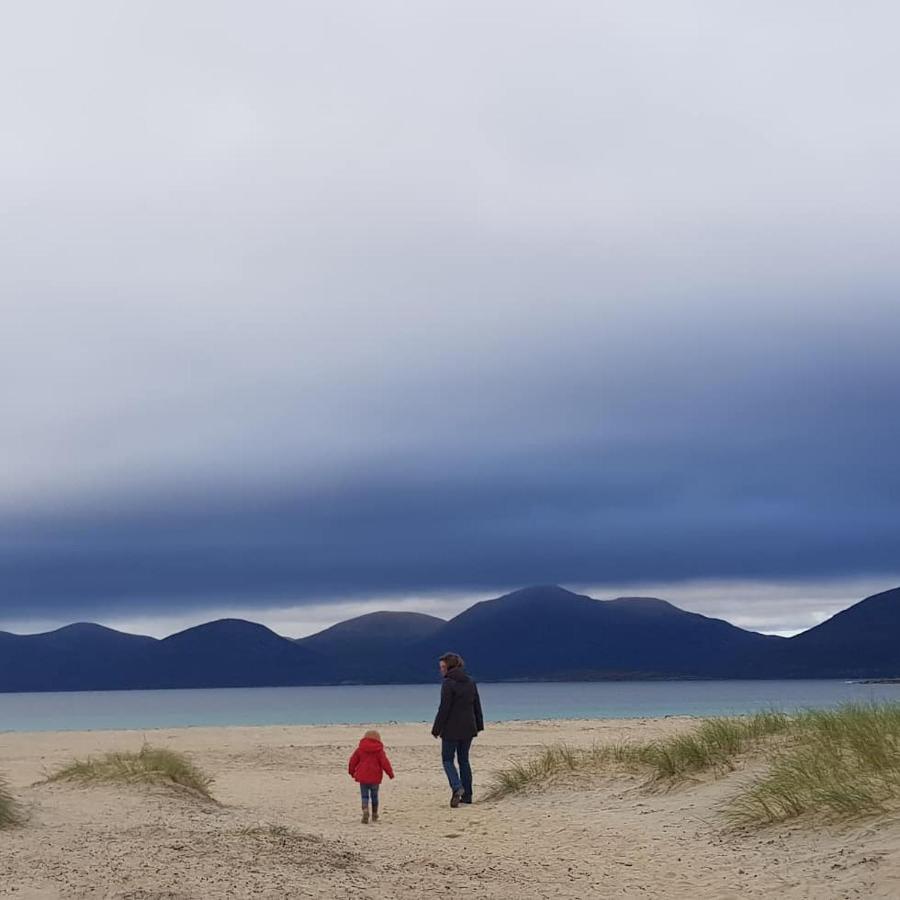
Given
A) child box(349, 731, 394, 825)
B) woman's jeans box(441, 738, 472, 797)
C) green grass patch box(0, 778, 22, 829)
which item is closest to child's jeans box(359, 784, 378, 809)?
child box(349, 731, 394, 825)

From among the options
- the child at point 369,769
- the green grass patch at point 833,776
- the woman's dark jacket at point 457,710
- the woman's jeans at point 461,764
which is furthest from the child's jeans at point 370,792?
the green grass patch at point 833,776

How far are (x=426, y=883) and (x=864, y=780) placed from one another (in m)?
4.06

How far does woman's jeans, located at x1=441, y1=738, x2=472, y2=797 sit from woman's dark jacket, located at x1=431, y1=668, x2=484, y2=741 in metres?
0.13

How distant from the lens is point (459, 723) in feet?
49.5

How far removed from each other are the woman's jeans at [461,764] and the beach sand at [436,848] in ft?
1.41

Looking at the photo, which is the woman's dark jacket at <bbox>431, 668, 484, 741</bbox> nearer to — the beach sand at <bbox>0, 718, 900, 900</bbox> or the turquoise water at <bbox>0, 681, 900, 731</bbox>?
the beach sand at <bbox>0, 718, 900, 900</bbox>

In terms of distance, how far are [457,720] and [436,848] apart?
343cm

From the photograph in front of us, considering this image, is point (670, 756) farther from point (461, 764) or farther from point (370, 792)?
point (370, 792)

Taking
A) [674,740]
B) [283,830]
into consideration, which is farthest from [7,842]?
[674,740]

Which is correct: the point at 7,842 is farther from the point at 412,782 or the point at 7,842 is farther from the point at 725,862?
the point at 412,782

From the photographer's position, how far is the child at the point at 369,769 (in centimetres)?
1410

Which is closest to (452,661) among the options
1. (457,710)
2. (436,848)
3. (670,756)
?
(457,710)

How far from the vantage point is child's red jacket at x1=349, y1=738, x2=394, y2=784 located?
1412cm

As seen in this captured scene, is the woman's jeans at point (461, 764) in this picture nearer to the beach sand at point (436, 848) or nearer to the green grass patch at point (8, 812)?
the beach sand at point (436, 848)
